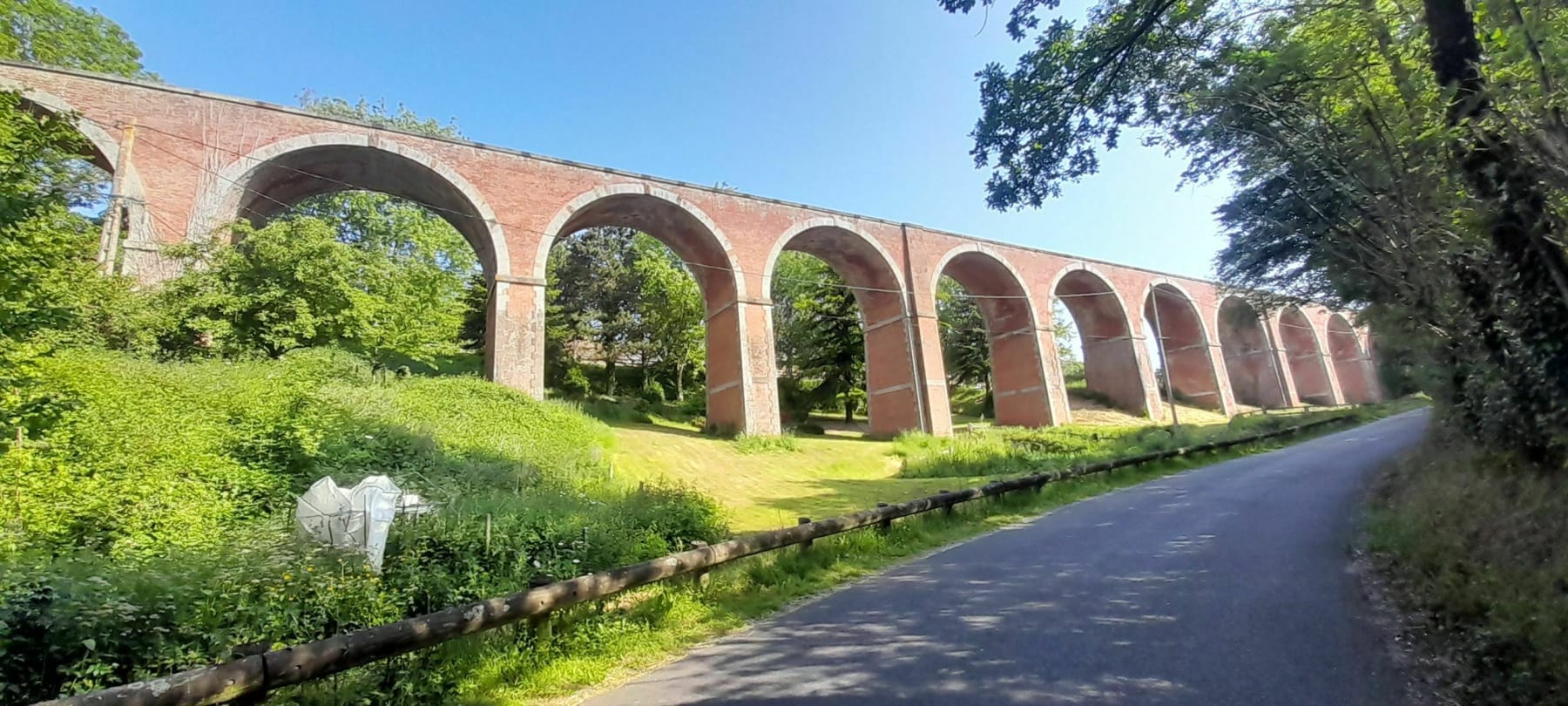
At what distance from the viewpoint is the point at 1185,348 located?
37156 millimetres

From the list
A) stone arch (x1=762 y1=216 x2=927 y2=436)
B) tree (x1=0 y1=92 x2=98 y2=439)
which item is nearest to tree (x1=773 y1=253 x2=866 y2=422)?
stone arch (x1=762 y1=216 x2=927 y2=436)

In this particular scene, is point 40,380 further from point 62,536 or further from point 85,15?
point 85,15

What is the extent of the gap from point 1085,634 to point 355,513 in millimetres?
5373

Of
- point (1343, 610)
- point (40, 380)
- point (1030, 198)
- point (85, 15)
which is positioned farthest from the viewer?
point (85, 15)

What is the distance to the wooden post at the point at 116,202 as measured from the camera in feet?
40.6

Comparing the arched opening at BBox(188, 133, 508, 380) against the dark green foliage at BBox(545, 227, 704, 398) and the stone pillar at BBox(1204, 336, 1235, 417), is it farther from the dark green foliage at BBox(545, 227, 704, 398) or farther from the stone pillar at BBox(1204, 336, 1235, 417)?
the stone pillar at BBox(1204, 336, 1235, 417)

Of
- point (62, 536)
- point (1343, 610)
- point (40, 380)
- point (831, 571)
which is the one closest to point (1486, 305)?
point (1343, 610)

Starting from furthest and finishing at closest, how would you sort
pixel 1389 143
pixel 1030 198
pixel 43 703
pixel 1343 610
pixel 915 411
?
pixel 915 411 → pixel 1389 143 → pixel 1030 198 → pixel 1343 610 → pixel 43 703

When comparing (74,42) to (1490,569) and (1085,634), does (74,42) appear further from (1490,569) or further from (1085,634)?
(1490,569)

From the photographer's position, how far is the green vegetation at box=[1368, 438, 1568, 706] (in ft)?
9.96

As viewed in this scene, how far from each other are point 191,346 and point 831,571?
11.8 m

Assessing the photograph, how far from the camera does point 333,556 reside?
4.59 meters

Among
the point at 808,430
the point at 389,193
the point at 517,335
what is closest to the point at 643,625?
the point at 517,335

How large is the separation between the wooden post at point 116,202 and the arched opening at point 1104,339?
30612 mm
